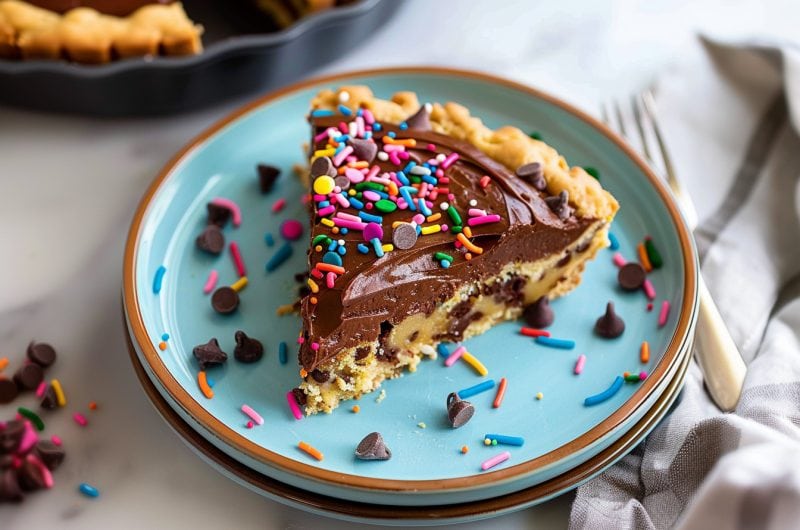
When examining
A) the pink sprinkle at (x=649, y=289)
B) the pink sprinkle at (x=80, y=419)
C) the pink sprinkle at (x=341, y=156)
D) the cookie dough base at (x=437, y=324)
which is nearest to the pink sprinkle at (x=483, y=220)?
the cookie dough base at (x=437, y=324)

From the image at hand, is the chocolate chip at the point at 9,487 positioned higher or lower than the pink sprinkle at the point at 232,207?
→ lower

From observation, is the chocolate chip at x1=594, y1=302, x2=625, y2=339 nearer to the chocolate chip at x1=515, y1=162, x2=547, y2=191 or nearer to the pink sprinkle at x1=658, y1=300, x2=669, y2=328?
the pink sprinkle at x1=658, y1=300, x2=669, y2=328

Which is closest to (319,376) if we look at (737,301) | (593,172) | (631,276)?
(631,276)

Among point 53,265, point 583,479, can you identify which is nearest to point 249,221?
point 53,265

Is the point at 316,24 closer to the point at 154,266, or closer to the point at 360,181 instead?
the point at 360,181

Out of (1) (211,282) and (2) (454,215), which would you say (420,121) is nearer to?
(2) (454,215)

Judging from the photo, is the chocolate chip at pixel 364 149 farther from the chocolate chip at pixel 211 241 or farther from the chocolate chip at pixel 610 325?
the chocolate chip at pixel 610 325

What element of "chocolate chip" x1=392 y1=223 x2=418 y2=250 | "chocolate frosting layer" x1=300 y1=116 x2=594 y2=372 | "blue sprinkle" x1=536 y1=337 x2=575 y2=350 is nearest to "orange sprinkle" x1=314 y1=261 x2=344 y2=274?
"chocolate frosting layer" x1=300 y1=116 x2=594 y2=372
